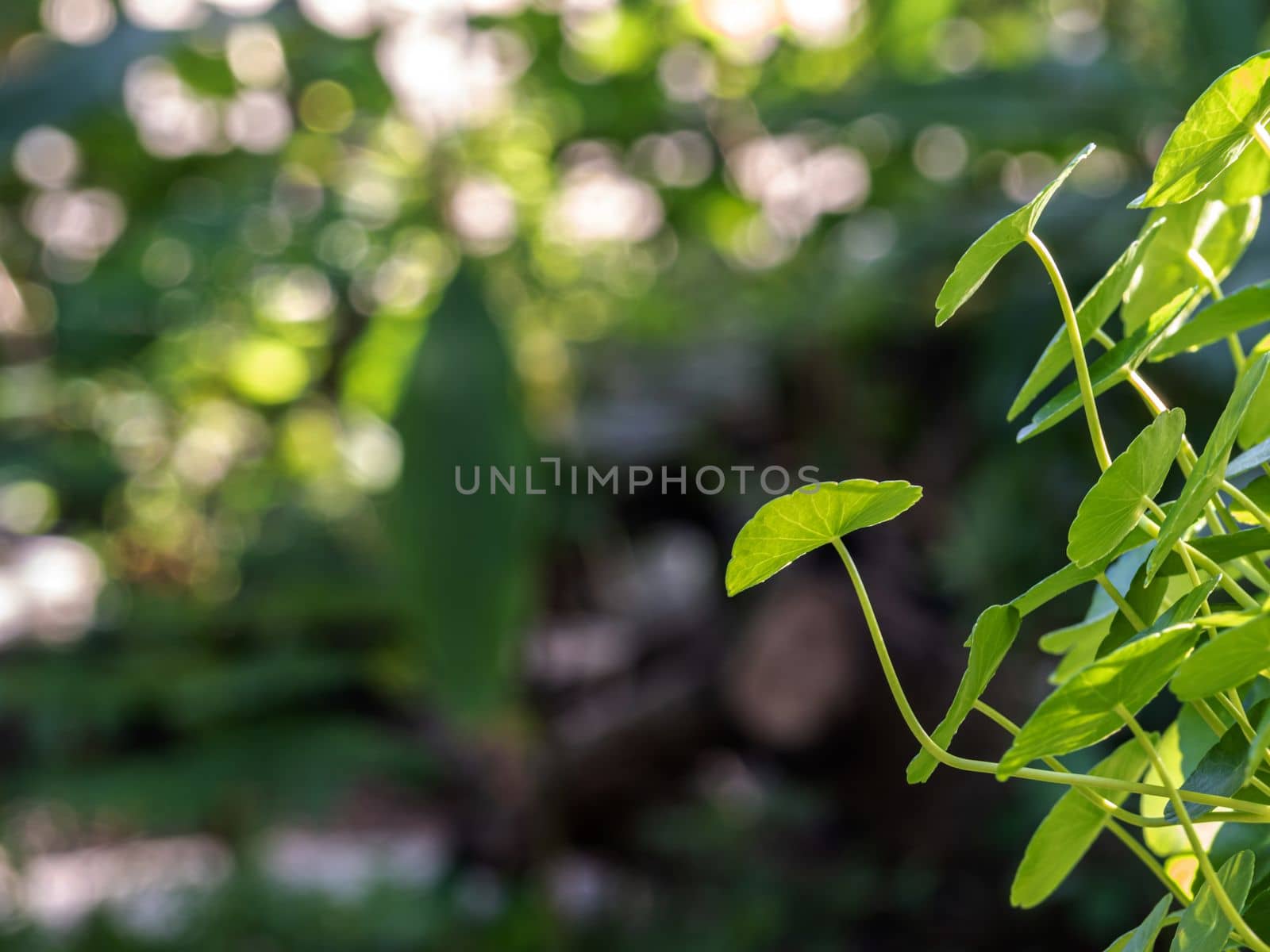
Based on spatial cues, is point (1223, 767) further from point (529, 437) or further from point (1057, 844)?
point (529, 437)

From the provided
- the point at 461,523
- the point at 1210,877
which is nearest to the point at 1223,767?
the point at 1210,877

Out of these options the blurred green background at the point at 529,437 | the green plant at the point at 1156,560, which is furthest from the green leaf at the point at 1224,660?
the blurred green background at the point at 529,437

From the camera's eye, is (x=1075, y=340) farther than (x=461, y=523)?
No

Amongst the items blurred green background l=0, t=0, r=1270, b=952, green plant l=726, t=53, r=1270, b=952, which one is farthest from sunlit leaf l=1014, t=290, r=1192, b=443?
blurred green background l=0, t=0, r=1270, b=952

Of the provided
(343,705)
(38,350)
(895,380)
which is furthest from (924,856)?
(38,350)

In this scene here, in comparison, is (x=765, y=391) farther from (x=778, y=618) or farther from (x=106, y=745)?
(x=106, y=745)

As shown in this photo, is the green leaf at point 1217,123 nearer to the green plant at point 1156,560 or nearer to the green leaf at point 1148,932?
the green plant at point 1156,560
